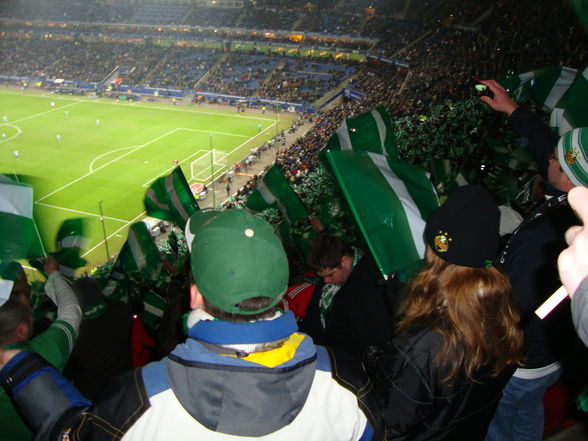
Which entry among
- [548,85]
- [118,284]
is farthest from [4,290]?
[548,85]

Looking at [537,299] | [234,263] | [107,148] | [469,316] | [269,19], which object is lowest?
[107,148]

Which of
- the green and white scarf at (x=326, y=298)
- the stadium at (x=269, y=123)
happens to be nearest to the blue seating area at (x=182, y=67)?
the stadium at (x=269, y=123)

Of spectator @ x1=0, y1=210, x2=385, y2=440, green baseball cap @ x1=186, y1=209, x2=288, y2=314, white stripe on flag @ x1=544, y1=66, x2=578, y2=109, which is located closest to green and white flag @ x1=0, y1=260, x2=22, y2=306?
spectator @ x1=0, y1=210, x2=385, y2=440

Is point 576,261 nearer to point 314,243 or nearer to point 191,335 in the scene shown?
point 191,335

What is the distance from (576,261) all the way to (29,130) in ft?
123

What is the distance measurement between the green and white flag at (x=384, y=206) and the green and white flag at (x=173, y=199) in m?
2.95

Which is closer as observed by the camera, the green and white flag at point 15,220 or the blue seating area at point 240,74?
the green and white flag at point 15,220

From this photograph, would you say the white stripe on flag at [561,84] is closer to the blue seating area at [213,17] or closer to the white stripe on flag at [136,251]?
the white stripe on flag at [136,251]

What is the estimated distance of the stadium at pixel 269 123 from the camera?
3.32m

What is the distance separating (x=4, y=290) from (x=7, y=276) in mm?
199

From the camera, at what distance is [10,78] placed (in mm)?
48344

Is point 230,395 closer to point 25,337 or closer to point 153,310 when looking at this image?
point 25,337

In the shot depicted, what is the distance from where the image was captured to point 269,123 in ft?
110

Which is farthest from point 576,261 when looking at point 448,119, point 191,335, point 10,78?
point 10,78
